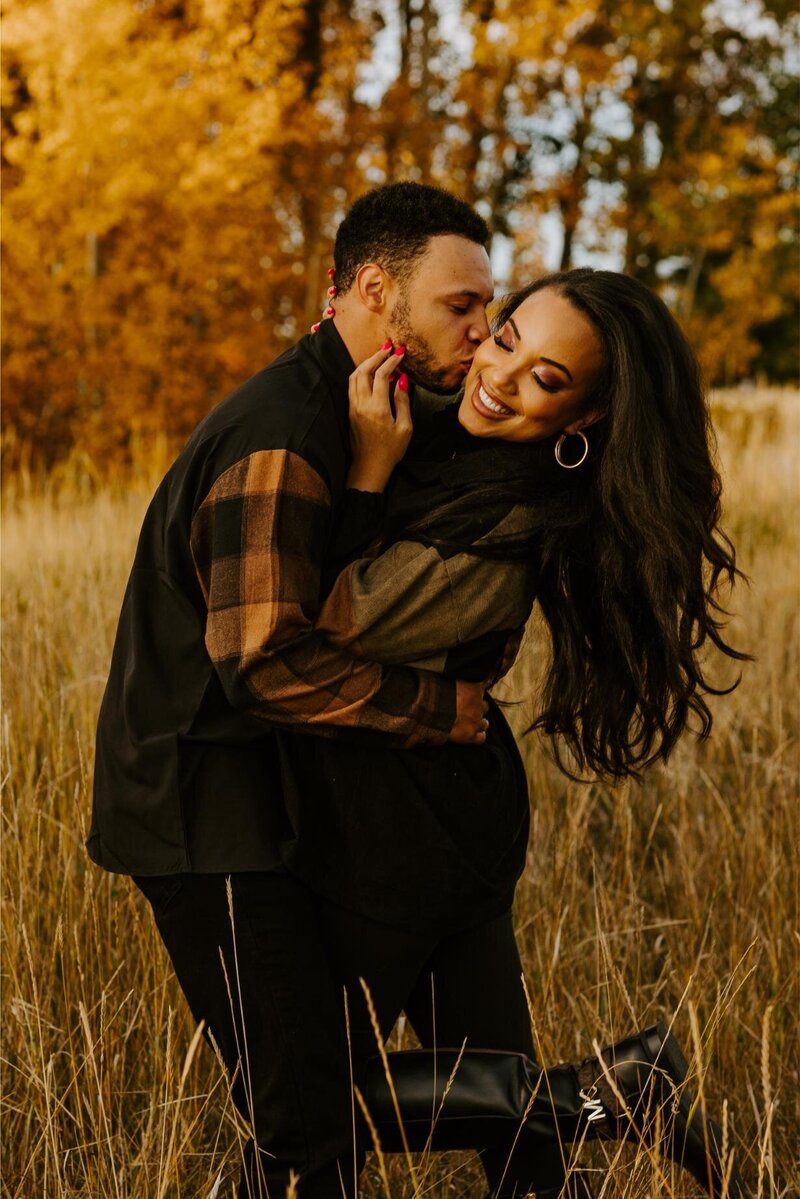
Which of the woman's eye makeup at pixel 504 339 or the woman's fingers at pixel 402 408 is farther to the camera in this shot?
the woman's eye makeup at pixel 504 339

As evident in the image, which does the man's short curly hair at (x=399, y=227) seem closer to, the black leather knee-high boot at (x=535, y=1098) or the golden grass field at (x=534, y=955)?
the golden grass field at (x=534, y=955)

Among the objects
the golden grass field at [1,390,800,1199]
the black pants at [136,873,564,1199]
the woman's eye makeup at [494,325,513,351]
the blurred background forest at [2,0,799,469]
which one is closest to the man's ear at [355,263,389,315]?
the woman's eye makeup at [494,325,513,351]

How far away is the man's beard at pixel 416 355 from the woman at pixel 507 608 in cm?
9

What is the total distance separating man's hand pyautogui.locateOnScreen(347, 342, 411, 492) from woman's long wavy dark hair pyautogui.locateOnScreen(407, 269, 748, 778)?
10.8 inches

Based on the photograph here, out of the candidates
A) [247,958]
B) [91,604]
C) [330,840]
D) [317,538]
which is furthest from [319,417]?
[91,604]

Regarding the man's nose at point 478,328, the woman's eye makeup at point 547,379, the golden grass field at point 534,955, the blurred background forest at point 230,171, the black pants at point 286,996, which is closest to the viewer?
the black pants at point 286,996

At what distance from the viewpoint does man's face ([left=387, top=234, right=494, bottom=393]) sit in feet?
6.72

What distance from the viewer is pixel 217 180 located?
9.87 metres

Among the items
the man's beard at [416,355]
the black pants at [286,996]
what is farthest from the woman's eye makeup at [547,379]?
the black pants at [286,996]

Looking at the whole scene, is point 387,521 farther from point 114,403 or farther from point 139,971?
point 114,403

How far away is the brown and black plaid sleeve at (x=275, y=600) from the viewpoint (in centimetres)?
174

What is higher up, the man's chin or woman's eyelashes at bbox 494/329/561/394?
the man's chin

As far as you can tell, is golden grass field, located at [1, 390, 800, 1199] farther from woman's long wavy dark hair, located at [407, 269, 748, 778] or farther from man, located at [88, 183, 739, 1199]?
woman's long wavy dark hair, located at [407, 269, 748, 778]

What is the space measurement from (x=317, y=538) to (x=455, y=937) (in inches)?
32.0
